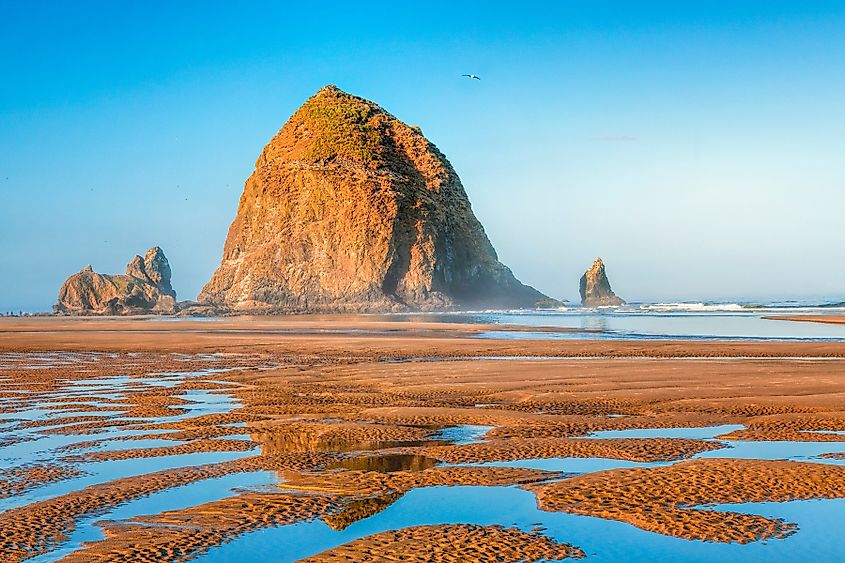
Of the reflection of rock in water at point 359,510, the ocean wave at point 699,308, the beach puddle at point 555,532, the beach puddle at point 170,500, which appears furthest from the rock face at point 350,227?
the beach puddle at point 555,532

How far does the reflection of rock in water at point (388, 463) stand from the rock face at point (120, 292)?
97.7m

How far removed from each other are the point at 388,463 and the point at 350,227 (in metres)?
97.0

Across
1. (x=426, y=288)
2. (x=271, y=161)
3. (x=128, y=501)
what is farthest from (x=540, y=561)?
(x=271, y=161)

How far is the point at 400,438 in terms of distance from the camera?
10938 mm

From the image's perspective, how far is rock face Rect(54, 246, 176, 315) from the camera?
4341 inches

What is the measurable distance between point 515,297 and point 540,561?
119m

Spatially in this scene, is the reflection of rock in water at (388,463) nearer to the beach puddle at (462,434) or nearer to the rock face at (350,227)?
the beach puddle at (462,434)

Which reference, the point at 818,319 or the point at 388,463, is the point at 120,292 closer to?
the point at 818,319

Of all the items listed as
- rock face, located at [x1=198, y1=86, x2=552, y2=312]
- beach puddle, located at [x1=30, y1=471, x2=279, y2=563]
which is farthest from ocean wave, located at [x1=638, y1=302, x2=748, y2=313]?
beach puddle, located at [x1=30, y1=471, x2=279, y2=563]

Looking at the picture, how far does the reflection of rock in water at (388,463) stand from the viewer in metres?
9.01

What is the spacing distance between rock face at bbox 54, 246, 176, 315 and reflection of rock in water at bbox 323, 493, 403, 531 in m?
99.6

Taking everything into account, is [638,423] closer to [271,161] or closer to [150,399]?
[150,399]

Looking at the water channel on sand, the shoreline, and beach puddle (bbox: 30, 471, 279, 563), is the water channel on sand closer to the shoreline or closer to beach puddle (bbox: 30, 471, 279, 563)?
beach puddle (bbox: 30, 471, 279, 563)

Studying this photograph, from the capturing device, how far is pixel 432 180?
115125mm
